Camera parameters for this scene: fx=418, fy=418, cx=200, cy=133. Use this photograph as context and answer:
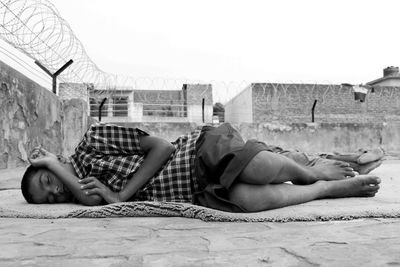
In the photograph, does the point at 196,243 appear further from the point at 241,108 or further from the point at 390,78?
the point at 390,78

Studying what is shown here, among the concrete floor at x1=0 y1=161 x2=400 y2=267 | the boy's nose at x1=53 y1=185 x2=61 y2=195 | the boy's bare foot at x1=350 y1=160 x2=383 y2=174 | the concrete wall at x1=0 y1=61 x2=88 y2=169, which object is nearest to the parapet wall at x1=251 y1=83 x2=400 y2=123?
the concrete wall at x1=0 y1=61 x2=88 y2=169

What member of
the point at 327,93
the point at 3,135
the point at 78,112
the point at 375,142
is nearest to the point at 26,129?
the point at 3,135

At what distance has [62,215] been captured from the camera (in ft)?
6.58

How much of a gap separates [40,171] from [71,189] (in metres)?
0.21

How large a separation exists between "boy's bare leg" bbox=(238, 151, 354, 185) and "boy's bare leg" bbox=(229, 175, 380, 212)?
0.04m

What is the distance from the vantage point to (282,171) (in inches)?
85.9

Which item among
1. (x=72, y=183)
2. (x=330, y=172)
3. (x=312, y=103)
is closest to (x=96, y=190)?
(x=72, y=183)

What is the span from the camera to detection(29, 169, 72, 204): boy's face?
89.7 inches

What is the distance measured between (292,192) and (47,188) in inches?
52.9

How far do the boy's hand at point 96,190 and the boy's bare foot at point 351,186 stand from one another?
3.85ft

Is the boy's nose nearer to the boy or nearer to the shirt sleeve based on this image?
the boy

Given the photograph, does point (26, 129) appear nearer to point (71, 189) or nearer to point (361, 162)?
point (71, 189)

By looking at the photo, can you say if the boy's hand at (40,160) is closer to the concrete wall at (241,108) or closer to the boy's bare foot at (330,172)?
the boy's bare foot at (330,172)

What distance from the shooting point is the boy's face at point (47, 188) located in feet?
7.47
